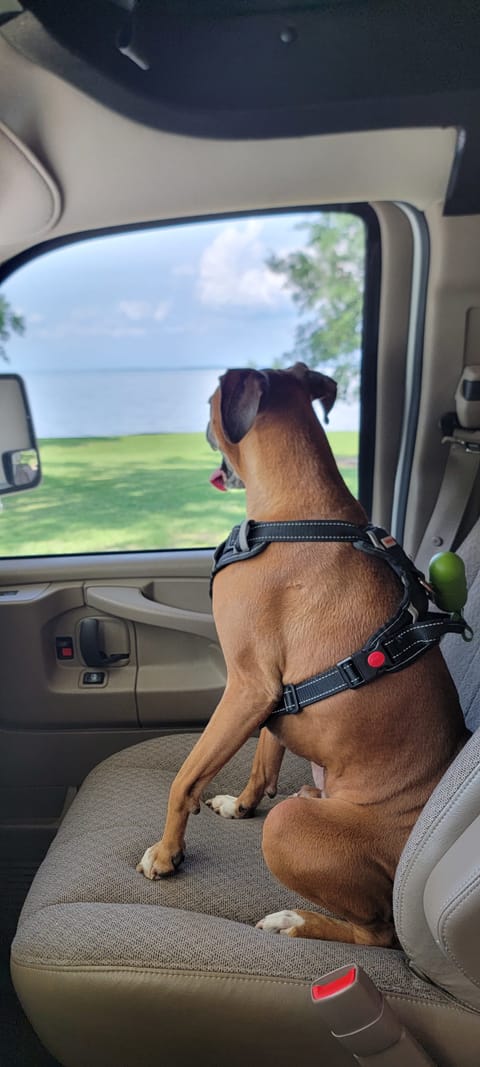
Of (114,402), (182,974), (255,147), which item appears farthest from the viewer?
(114,402)

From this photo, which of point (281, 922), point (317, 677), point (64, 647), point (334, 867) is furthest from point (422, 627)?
point (64, 647)

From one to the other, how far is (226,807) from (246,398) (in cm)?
103

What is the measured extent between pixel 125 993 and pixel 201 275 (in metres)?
2.09

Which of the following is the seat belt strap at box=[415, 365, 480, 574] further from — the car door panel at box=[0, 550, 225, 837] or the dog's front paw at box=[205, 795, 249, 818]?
the dog's front paw at box=[205, 795, 249, 818]

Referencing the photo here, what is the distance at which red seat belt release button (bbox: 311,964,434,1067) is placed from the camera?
110 cm

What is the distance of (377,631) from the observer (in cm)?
154

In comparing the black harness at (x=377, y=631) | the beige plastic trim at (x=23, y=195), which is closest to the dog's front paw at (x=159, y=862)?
the black harness at (x=377, y=631)

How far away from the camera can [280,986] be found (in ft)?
3.99

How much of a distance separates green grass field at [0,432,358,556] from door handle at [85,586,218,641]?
0.24 m

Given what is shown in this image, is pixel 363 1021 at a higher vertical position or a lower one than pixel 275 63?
lower

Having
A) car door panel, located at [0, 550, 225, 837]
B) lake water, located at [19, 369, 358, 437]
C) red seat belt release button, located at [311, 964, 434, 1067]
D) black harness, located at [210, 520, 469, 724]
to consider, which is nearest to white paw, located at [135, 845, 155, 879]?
black harness, located at [210, 520, 469, 724]

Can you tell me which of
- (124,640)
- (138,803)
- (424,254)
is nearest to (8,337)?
(124,640)

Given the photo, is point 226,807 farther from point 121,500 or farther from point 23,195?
point 23,195

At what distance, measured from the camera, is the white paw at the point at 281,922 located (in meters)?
1.43
